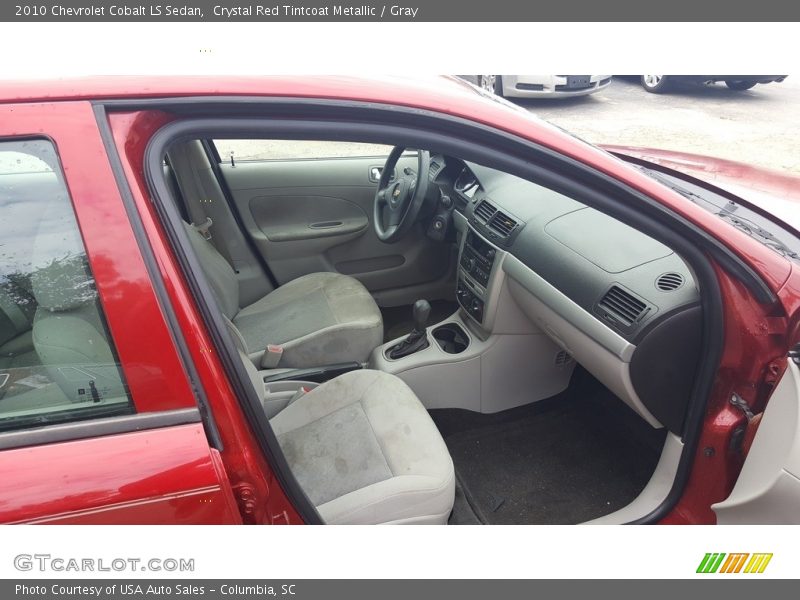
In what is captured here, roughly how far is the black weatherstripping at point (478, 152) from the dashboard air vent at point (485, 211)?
38.4 inches

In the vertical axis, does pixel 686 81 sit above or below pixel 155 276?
below

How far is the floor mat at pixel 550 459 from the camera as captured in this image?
6.79ft

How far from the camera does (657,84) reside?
864 cm

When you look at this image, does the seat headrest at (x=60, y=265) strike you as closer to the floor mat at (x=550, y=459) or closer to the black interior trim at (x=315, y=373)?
the black interior trim at (x=315, y=373)

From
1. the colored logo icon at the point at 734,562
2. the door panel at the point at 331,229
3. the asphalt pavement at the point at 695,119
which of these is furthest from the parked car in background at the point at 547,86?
the colored logo icon at the point at 734,562

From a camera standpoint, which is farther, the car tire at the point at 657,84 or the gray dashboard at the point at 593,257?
the car tire at the point at 657,84

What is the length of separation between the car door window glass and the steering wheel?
6.12ft

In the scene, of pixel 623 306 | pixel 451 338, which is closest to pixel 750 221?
pixel 623 306

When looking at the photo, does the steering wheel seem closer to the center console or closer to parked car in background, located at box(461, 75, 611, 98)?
the center console

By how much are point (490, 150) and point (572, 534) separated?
826 mm

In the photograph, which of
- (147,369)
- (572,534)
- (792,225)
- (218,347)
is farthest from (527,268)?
(147,369)

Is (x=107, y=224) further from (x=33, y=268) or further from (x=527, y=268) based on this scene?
(x=527, y=268)

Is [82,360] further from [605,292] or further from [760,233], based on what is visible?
[760,233]

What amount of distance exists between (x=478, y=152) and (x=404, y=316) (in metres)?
2.05
